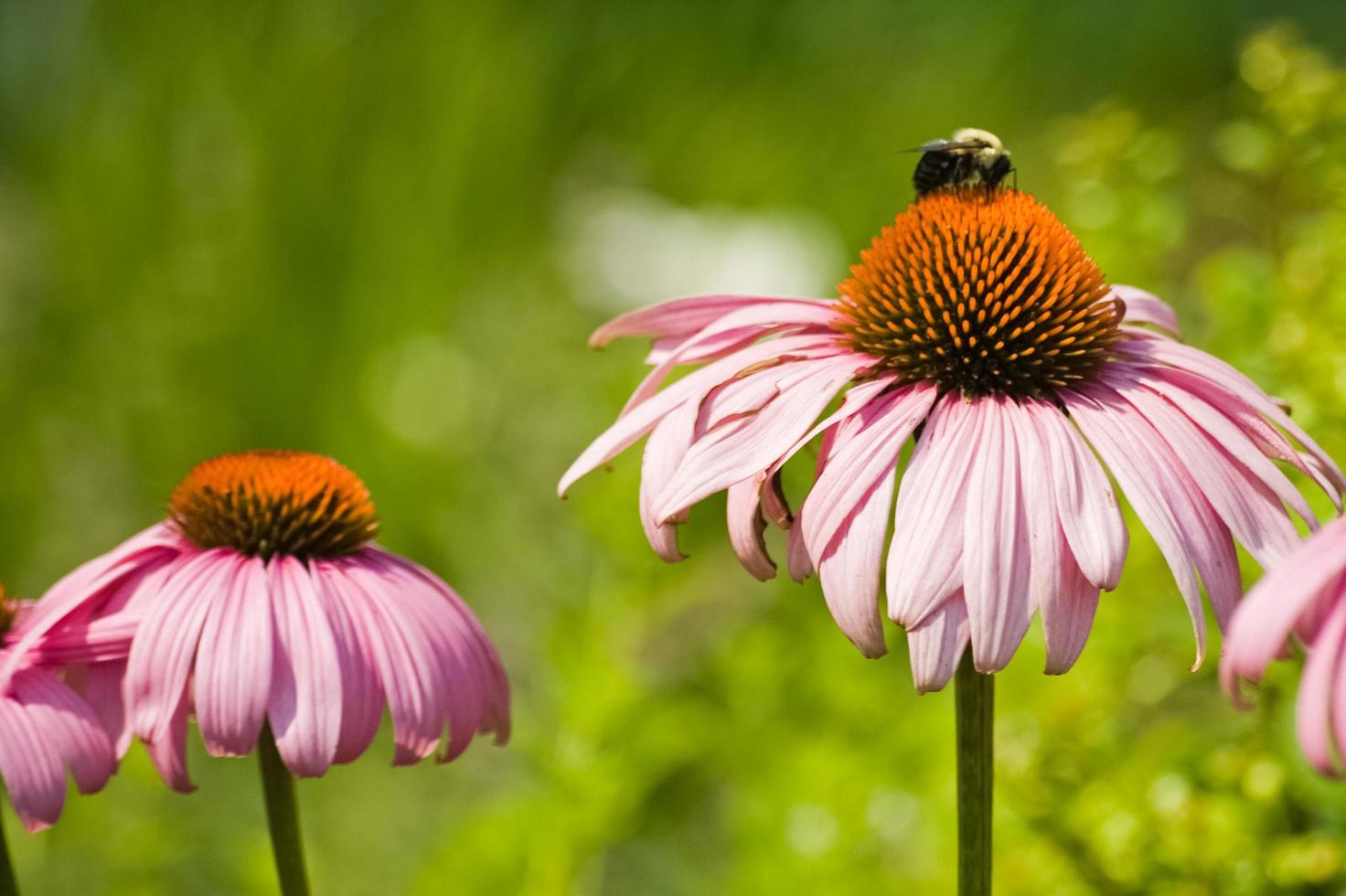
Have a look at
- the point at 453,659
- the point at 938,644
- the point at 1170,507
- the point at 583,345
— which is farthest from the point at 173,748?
the point at 583,345

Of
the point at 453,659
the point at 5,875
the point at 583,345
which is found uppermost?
the point at 583,345

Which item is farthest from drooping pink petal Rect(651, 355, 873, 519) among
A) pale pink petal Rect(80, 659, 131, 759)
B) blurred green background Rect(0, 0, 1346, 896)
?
blurred green background Rect(0, 0, 1346, 896)

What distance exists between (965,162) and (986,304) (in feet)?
0.64

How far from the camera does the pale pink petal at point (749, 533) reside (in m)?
0.76

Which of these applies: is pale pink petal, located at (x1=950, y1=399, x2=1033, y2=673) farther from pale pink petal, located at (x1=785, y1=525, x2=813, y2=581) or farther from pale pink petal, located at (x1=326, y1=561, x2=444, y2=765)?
pale pink petal, located at (x1=326, y1=561, x2=444, y2=765)

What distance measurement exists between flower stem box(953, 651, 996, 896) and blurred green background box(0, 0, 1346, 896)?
1.69 feet

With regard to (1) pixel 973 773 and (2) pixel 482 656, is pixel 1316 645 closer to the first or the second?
(1) pixel 973 773

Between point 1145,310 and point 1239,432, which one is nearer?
point 1239,432

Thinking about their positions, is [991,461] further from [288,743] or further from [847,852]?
[847,852]

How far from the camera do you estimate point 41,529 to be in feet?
9.21

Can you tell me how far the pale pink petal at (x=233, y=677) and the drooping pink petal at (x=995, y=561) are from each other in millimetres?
348

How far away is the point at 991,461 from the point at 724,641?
1313mm

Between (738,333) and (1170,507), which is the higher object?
(738,333)

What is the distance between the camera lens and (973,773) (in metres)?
0.73
